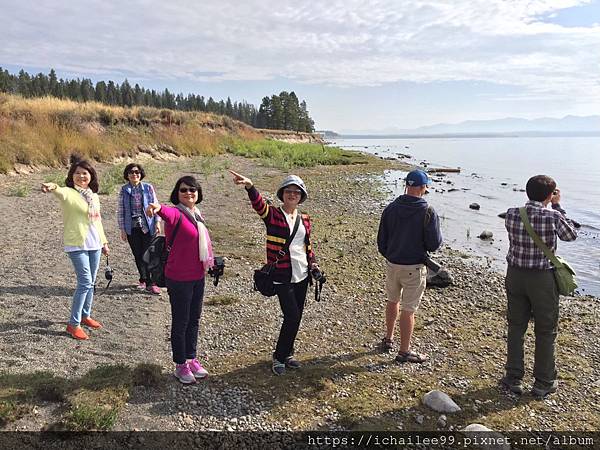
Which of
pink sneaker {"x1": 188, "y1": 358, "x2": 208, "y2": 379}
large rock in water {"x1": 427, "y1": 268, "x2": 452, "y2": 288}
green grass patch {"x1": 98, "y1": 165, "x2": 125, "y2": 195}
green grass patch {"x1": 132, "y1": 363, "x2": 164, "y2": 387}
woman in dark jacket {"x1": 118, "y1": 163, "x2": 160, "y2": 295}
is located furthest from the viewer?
green grass patch {"x1": 98, "y1": 165, "x2": 125, "y2": 195}

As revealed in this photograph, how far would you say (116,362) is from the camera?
189 inches

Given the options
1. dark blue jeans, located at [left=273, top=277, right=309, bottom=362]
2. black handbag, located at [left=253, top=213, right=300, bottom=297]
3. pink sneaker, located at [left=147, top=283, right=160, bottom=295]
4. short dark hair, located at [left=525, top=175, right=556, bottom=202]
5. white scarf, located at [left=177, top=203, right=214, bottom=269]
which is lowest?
pink sneaker, located at [left=147, top=283, right=160, bottom=295]

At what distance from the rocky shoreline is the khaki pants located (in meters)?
0.86

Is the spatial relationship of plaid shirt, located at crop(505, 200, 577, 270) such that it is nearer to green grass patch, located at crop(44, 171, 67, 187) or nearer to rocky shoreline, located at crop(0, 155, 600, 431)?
rocky shoreline, located at crop(0, 155, 600, 431)

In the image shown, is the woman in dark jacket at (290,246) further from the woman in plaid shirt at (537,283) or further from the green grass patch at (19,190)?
the green grass patch at (19,190)

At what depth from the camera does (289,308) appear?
4.63m

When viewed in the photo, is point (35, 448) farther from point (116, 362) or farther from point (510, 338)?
point (510, 338)

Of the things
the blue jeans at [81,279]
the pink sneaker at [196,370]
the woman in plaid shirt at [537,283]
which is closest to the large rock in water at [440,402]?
the woman in plaid shirt at [537,283]

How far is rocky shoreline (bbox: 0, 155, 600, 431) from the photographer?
→ 4.17m

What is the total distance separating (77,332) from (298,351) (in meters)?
2.76

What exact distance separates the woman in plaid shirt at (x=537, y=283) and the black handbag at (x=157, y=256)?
363 centimetres

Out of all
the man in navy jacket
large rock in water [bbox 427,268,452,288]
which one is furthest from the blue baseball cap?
large rock in water [bbox 427,268,452,288]

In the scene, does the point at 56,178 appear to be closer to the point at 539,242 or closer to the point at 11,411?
the point at 11,411

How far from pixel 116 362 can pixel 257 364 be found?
1.59 metres
